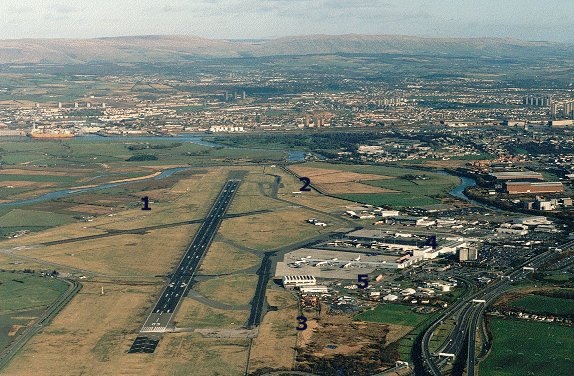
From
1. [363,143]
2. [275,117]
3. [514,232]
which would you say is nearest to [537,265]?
[514,232]

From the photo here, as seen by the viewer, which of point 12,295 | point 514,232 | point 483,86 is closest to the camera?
point 12,295

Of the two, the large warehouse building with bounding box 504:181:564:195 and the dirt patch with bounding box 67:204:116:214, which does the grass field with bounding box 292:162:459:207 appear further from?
the dirt patch with bounding box 67:204:116:214

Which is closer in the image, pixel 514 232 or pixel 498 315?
pixel 498 315

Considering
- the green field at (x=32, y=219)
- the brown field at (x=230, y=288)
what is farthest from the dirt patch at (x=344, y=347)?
the green field at (x=32, y=219)

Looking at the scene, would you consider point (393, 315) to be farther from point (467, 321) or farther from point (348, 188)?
point (348, 188)

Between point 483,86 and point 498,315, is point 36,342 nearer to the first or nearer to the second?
point 498,315
